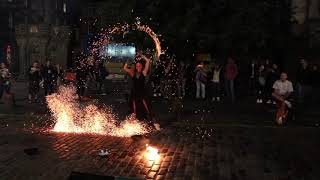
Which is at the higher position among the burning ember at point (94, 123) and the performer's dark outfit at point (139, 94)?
the performer's dark outfit at point (139, 94)

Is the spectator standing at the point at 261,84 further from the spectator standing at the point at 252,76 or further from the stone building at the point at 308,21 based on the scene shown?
the stone building at the point at 308,21

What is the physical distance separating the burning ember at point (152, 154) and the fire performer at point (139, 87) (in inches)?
102

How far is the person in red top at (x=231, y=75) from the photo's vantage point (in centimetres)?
2119

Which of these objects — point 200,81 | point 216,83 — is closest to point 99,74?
point 200,81

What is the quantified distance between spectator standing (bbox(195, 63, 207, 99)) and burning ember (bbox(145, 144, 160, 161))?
12.0m

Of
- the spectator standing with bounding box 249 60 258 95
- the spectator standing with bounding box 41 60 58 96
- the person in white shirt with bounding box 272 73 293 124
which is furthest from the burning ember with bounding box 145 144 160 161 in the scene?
the spectator standing with bounding box 249 60 258 95

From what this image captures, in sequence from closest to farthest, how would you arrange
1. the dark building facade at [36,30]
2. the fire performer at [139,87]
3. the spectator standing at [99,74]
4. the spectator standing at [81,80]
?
1. the fire performer at [139,87]
2. the spectator standing at [81,80]
3. the spectator standing at [99,74]
4. the dark building facade at [36,30]

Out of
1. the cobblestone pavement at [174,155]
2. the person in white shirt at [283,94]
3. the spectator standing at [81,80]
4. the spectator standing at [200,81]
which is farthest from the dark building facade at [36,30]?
the cobblestone pavement at [174,155]

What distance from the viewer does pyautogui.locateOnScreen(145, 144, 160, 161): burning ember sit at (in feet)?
30.6

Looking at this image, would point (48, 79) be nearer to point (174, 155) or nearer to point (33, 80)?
point (33, 80)

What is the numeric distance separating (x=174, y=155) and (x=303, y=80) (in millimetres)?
10912

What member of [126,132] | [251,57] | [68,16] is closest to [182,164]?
[126,132]

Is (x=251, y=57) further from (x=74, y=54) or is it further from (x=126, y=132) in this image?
(x=74, y=54)

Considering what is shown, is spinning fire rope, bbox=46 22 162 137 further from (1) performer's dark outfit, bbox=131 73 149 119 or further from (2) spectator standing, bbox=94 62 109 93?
(2) spectator standing, bbox=94 62 109 93
